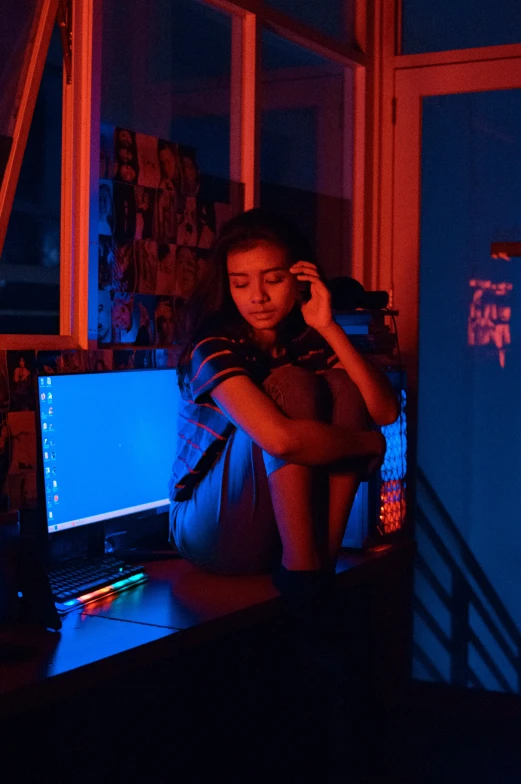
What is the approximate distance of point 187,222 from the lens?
8.82 ft

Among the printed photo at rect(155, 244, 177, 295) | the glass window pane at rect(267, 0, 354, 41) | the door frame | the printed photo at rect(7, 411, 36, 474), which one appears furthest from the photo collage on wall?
the door frame

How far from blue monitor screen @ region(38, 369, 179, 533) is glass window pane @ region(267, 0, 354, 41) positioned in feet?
4.55

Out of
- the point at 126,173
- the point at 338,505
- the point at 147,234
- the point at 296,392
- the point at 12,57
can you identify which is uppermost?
the point at 12,57

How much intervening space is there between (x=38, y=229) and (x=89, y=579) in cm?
79

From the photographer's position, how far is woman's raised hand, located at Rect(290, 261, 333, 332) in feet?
7.61

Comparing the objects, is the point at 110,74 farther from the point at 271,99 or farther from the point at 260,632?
the point at 260,632

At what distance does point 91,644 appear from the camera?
1638 mm

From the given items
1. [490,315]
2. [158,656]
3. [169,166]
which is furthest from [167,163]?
[158,656]

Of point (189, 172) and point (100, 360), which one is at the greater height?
point (189, 172)

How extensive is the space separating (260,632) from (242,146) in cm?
149

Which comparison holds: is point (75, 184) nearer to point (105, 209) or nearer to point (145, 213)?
point (105, 209)

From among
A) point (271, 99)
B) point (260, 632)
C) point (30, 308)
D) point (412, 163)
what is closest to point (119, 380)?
point (30, 308)

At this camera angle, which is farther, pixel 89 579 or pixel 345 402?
pixel 345 402

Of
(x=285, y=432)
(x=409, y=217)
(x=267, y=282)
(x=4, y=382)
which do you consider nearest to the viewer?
(x=285, y=432)
